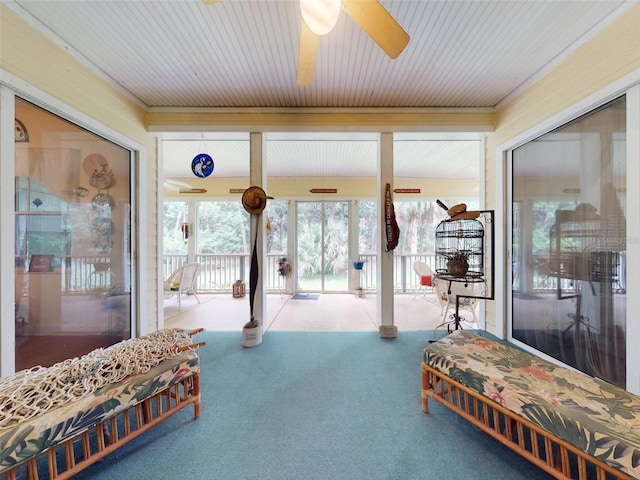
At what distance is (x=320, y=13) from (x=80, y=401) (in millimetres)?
2070

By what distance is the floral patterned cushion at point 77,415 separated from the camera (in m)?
0.89

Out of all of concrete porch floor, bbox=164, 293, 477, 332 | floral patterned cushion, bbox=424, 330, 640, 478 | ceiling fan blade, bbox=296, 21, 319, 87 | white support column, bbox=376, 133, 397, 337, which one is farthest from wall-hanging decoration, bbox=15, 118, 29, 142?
floral patterned cushion, bbox=424, 330, 640, 478

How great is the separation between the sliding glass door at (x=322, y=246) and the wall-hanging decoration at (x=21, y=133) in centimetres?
406

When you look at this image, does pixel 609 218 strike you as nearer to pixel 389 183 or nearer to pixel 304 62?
pixel 389 183

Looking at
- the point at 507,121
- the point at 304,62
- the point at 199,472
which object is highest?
the point at 507,121

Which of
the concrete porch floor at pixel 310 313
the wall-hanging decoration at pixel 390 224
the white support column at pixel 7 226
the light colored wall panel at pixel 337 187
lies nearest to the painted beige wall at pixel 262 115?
the white support column at pixel 7 226

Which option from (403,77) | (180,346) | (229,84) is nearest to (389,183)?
(403,77)

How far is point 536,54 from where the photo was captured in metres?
1.94

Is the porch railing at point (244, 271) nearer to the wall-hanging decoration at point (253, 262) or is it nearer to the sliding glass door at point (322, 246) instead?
the sliding glass door at point (322, 246)

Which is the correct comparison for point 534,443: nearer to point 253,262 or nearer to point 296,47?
point 253,262

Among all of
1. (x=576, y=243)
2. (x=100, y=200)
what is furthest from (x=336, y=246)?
(x=100, y=200)

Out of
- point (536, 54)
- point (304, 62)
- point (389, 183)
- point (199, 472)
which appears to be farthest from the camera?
point (389, 183)

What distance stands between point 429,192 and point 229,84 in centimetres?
465

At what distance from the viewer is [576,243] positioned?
74.9 inches
